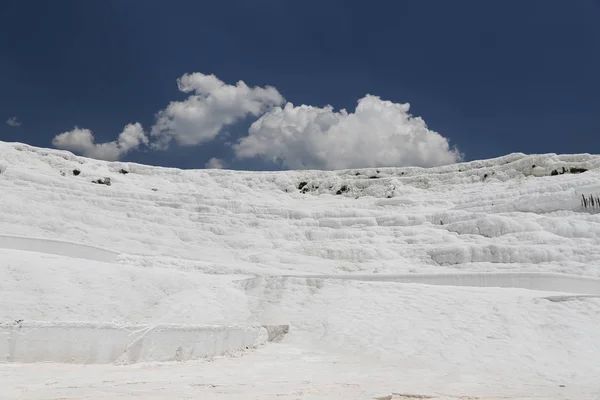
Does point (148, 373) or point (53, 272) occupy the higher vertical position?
point (53, 272)

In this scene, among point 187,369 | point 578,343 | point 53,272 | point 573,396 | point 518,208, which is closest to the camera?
point 573,396

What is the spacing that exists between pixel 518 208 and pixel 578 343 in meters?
17.2

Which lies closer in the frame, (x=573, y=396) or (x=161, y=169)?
(x=573, y=396)

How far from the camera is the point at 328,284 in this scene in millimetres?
12273

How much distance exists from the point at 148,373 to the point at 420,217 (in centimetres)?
2150

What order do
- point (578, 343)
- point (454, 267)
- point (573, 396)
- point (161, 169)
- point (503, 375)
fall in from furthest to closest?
point (161, 169) < point (454, 267) < point (578, 343) < point (503, 375) < point (573, 396)

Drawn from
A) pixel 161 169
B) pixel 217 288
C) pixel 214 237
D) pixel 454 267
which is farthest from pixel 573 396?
pixel 161 169

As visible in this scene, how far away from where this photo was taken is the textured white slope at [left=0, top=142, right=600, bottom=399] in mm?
6645

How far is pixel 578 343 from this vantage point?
9.41 m

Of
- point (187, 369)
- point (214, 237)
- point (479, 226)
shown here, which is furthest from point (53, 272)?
point (479, 226)

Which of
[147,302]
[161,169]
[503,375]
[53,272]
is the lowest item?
[503,375]

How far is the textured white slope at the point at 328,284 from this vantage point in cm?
664

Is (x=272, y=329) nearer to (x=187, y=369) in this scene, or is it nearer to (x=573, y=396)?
(x=187, y=369)

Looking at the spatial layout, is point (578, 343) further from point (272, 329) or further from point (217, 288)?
point (217, 288)
